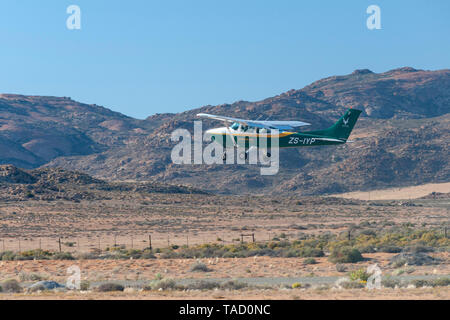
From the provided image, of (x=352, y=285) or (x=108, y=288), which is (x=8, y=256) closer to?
(x=108, y=288)

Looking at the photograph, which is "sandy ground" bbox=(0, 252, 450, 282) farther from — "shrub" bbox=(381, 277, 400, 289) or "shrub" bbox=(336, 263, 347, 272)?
"shrub" bbox=(381, 277, 400, 289)

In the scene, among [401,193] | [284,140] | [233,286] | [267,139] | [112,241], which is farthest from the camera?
[401,193]

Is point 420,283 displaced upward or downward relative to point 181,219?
upward

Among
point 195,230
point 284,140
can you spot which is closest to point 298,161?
point 195,230

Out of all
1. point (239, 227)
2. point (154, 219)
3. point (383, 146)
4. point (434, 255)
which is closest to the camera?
point (434, 255)

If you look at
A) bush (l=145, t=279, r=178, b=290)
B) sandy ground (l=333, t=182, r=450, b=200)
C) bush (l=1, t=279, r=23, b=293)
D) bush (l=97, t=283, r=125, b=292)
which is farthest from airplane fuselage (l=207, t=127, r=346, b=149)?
sandy ground (l=333, t=182, r=450, b=200)

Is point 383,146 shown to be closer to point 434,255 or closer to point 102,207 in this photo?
point 102,207

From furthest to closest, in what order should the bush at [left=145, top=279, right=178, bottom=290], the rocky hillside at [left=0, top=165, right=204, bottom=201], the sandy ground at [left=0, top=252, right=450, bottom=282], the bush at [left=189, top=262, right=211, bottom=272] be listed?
1. the rocky hillside at [left=0, top=165, right=204, bottom=201]
2. the bush at [left=189, top=262, right=211, bottom=272]
3. the sandy ground at [left=0, top=252, right=450, bottom=282]
4. the bush at [left=145, top=279, right=178, bottom=290]
